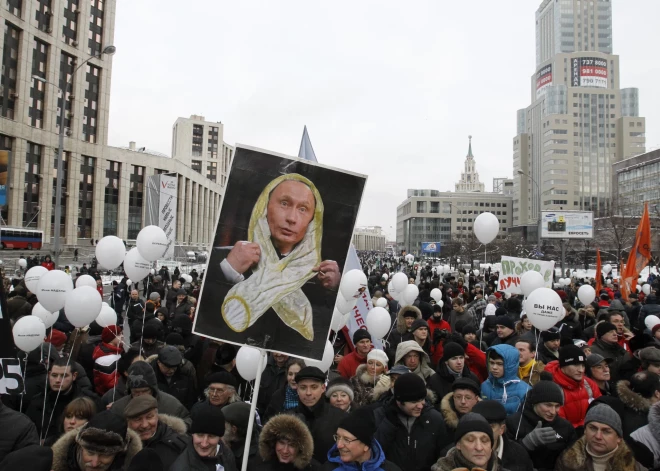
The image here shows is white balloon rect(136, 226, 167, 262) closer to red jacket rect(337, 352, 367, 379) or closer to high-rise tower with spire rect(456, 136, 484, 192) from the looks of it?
red jacket rect(337, 352, 367, 379)

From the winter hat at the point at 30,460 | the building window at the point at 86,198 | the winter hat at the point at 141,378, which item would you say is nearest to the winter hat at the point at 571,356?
the winter hat at the point at 141,378

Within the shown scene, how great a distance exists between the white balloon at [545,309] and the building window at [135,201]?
71.3 m

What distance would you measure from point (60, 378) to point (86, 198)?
64.7m

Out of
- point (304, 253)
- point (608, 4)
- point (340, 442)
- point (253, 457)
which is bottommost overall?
point (253, 457)

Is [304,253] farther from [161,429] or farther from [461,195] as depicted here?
[461,195]

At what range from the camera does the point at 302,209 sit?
3.35 metres

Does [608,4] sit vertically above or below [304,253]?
above

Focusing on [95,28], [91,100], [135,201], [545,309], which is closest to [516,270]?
[545,309]

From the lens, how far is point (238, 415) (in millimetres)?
3691

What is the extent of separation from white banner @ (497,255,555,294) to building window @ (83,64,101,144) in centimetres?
6081

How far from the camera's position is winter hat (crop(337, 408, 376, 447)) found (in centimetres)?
A: 293

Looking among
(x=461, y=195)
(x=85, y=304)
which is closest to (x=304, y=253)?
(x=85, y=304)

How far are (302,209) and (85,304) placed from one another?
3.35 meters

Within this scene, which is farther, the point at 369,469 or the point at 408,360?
the point at 408,360
